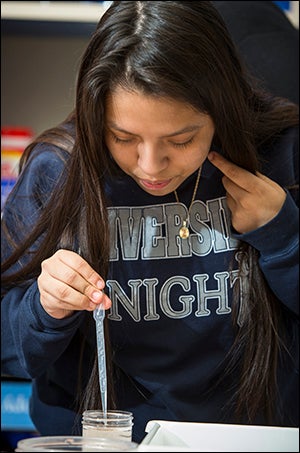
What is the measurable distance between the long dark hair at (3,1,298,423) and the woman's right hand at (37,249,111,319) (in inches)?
1.7

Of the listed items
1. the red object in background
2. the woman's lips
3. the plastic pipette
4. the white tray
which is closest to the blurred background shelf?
the red object in background

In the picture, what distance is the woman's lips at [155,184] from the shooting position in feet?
2.98

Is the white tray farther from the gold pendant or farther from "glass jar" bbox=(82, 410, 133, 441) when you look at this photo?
the gold pendant

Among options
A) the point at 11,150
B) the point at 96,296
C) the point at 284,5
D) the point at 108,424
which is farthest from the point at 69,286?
the point at 284,5

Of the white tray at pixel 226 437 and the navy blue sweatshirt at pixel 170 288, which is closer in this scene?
the white tray at pixel 226 437

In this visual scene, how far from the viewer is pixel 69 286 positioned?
0.86 m

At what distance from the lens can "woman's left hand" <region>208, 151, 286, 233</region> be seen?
92cm

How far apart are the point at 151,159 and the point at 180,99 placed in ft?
0.21

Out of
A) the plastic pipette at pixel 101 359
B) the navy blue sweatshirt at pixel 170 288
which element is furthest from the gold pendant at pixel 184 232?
the plastic pipette at pixel 101 359

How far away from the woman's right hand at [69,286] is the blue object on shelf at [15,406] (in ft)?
0.76

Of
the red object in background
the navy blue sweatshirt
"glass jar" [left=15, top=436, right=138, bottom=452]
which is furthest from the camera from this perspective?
the red object in background

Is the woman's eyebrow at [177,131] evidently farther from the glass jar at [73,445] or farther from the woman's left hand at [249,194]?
the glass jar at [73,445]

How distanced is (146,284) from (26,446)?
0.99 feet

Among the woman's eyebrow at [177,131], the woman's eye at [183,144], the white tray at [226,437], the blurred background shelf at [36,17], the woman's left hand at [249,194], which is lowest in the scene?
the white tray at [226,437]
